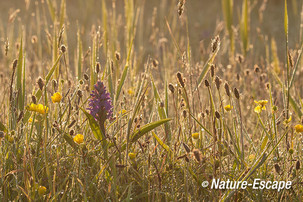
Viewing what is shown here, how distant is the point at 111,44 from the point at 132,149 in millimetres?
705

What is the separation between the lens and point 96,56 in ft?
5.00

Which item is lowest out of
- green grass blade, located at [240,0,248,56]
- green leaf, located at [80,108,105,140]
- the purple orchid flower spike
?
green leaf, located at [80,108,105,140]

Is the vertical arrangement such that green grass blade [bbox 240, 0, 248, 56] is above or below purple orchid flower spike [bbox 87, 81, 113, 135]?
above

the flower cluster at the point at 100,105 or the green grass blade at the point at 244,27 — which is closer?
the flower cluster at the point at 100,105

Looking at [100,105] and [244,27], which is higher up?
[244,27]

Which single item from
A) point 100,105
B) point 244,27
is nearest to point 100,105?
point 100,105

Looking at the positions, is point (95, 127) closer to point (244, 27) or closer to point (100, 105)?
point (100, 105)

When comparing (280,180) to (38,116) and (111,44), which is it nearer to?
(38,116)

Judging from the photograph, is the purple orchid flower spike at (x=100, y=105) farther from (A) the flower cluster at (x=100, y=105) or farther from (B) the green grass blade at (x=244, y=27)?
(B) the green grass blade at (x=244, y=27)

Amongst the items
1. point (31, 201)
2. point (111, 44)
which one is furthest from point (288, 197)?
point (111, 44)

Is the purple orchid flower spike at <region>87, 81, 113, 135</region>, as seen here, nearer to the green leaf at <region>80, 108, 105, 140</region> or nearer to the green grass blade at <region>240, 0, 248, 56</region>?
the green leaf at <region>80, 108, 105, 140</region>

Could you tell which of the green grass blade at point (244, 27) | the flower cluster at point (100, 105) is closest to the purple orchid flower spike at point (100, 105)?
the flower cluster at point (100, 105)

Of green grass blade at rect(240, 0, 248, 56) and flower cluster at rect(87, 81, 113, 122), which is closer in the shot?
flower cluster at rect(87, 81, 113, 122)

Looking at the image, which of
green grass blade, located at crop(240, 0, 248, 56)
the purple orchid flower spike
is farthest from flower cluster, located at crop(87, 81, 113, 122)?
green grass blade, located at crop(240, 0, 248, 56)
